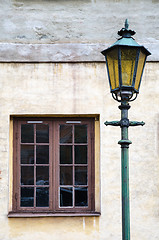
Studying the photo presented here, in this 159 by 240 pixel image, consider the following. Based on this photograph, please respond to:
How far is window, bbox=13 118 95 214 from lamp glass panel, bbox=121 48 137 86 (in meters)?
2.41

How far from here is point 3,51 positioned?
6.19 metres

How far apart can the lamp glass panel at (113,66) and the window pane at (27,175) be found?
8.87ft

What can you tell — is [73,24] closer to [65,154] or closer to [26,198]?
[65,154]

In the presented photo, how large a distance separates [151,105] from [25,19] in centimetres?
241

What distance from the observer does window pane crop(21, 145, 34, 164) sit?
625 cm

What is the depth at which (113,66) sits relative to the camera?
13.1 ft

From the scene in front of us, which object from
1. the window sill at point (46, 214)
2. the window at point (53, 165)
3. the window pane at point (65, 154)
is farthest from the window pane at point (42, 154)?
the window sill at point (46, 214)

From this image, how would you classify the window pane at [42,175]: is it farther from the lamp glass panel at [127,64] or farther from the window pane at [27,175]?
the lamp glass panel at [127,64]

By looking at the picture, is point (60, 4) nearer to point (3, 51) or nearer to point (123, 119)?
point (3, 51)

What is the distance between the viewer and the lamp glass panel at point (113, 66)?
155 inches

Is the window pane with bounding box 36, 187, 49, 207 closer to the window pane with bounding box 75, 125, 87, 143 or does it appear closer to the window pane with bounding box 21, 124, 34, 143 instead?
the window pane with bounding box 21, 124, 34, 143

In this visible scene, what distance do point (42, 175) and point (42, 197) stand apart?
1.12 ft

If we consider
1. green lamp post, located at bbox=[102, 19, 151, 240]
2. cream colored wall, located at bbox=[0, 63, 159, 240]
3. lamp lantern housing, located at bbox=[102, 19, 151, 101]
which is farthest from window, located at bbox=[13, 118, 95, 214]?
lamp lantern housing, located at bbox=[102, 19, 151, 101]

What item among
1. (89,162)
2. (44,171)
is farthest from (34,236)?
(89,162)
